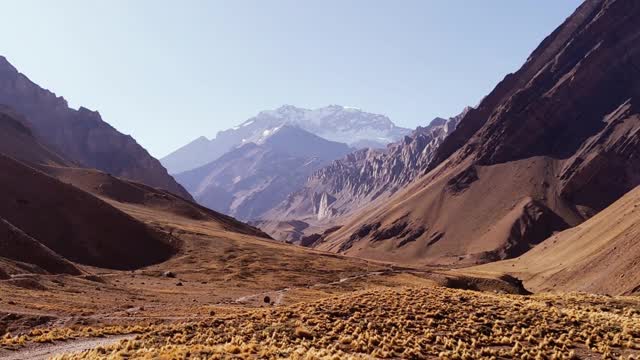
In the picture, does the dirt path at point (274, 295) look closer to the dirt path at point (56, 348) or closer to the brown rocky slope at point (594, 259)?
the dirt path at point (56, 348)

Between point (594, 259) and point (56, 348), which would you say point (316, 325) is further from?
point (594, 259)

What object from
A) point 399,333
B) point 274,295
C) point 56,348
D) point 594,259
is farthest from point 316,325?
point 594,259

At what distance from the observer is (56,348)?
1195 inches

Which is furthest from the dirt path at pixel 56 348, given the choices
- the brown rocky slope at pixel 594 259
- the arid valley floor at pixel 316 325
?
the brown rocky slope at pixel 594 259

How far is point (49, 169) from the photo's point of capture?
159 meters

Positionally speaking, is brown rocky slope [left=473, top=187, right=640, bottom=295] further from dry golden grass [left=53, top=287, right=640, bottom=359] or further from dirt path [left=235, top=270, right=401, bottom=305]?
dry golden grass [left=53, top=287, right=640, bottom=359]

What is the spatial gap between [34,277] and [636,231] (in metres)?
90.4

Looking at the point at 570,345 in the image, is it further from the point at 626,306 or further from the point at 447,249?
the point at 447,249

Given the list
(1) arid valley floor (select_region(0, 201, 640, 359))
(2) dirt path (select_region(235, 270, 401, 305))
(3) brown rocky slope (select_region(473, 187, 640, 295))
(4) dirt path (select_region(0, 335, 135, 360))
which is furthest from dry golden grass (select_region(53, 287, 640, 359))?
(3) brown rocky slope (select_region(473, 187, 640, 295))

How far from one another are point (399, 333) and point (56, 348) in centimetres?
1710

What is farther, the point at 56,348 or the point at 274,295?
the point at 274,295

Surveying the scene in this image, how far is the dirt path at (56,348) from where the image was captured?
2830 centimetres

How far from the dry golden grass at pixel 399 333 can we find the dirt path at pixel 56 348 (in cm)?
197

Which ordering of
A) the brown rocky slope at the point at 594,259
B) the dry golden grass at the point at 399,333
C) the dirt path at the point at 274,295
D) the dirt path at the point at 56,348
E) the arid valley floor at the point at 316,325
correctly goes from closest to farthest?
the dry golden grass at the point at 399,333 → the dirt path at the point at 56,348 → the arid valley floor at the point at 316,325 → the dirt path at the point at 274,295 → the brown rocky slope at the point at 594,259
